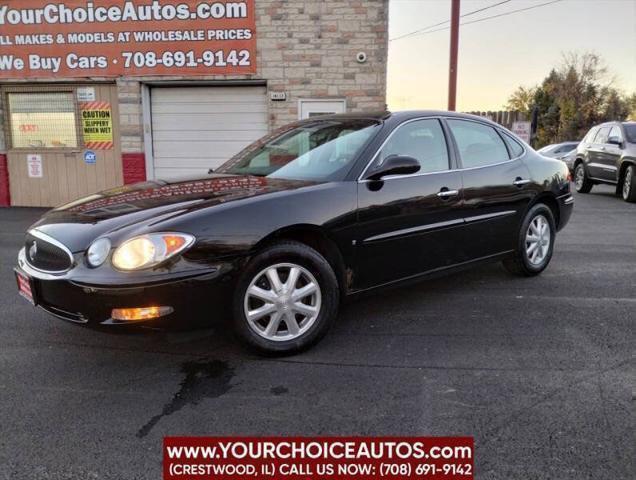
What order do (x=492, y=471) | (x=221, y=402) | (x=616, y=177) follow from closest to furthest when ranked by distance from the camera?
(x=492, y=471), (x=221, y=402), (x=616, y=177)

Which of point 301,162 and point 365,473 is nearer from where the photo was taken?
point 365,473

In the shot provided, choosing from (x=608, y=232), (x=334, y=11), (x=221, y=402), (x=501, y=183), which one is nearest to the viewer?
(x=221, y=402)

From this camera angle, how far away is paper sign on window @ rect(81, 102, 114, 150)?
10703 millimetres

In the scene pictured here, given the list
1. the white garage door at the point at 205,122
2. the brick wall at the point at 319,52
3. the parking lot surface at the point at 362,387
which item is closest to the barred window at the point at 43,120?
the brick wall at the point at 319,52

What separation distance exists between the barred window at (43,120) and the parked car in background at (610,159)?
38.1 ft

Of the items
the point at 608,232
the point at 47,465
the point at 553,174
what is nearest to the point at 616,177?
the point at 608,232

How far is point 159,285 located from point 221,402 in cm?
69

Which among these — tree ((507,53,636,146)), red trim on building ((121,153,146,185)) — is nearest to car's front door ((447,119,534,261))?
red trim on building ((121,153,146,185))

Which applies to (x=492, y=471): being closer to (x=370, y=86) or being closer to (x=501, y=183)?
(x=501, y=183)

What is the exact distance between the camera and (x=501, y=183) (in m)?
4.64

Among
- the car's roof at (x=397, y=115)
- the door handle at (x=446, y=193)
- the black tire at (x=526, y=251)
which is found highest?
the car's roof at (x=397, y=115)

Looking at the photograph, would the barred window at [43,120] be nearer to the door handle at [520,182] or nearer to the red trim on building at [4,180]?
the red trim on building at [4,180]

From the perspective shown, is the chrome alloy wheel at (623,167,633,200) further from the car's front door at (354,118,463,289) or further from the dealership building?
the car's front door at (354,118,463,289)

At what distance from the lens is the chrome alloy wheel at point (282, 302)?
3.22 m
